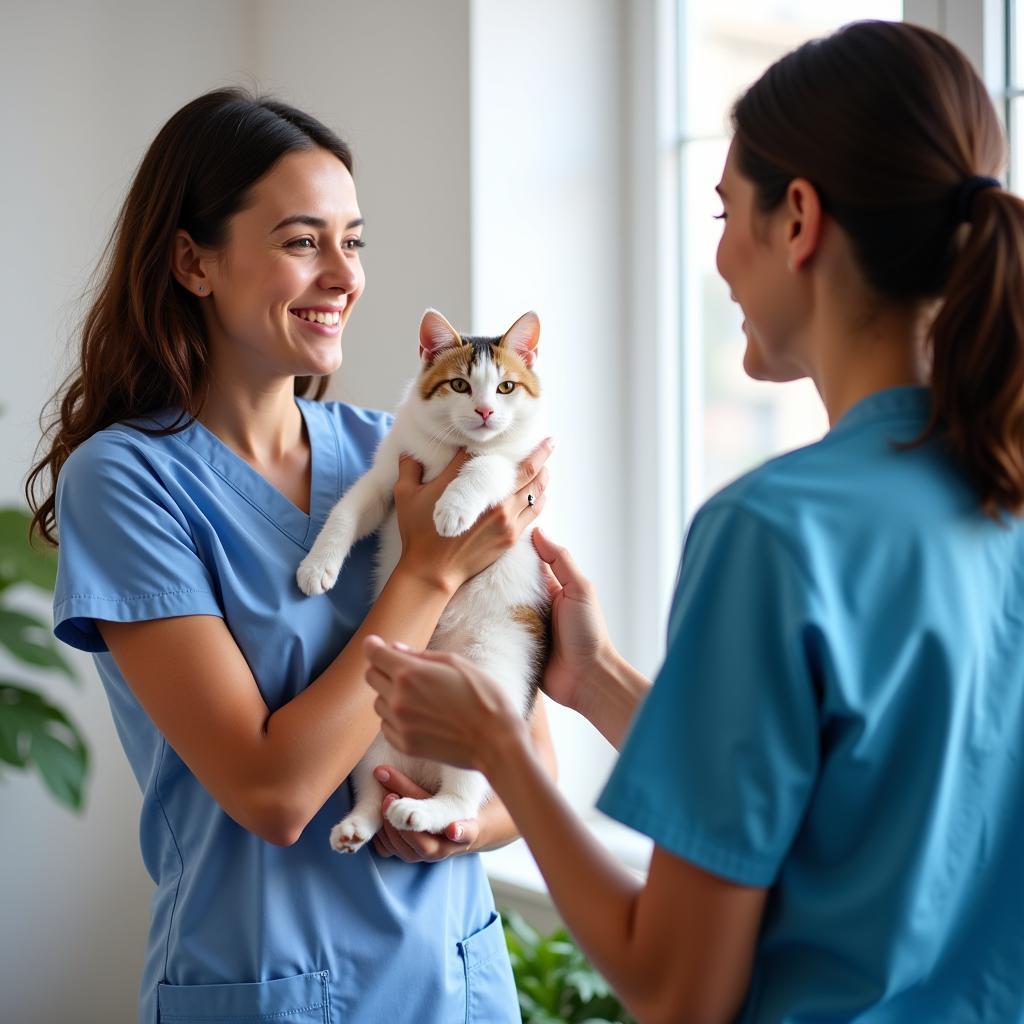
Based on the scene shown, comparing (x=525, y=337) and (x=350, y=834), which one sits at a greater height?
(x=525, y=337)

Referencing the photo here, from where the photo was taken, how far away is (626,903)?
2.55 ft

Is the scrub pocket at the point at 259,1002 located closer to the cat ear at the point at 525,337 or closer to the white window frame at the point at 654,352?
the cat ear at the point at 525,337

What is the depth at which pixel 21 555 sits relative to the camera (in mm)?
2141

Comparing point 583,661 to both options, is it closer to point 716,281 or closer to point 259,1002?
point 259,1002

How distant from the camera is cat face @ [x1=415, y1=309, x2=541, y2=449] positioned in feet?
5.03

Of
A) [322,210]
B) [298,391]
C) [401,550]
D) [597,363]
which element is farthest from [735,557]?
[597,363]

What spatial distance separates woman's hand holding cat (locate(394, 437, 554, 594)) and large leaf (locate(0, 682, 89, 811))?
113 cm

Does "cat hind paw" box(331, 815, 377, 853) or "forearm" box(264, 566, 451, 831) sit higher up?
"forearm" box(264, 566, 451, 831)

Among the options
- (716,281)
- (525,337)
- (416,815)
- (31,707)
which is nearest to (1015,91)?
(716,281)

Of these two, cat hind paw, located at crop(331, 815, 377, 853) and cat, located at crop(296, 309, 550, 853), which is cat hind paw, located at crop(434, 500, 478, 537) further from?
cat hind paw, located at crop(331, 815, 377, 853)

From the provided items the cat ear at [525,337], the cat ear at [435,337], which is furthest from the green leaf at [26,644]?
the cat ear at [525,337]

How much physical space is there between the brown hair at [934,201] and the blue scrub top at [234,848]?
77 centimetres

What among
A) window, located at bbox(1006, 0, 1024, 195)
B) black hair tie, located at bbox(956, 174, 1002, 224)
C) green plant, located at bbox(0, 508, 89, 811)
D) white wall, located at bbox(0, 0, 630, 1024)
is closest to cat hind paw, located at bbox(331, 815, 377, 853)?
black hair tie, located at bbox(956, 174, 1002, 224)

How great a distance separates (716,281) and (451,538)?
4.91 feet
